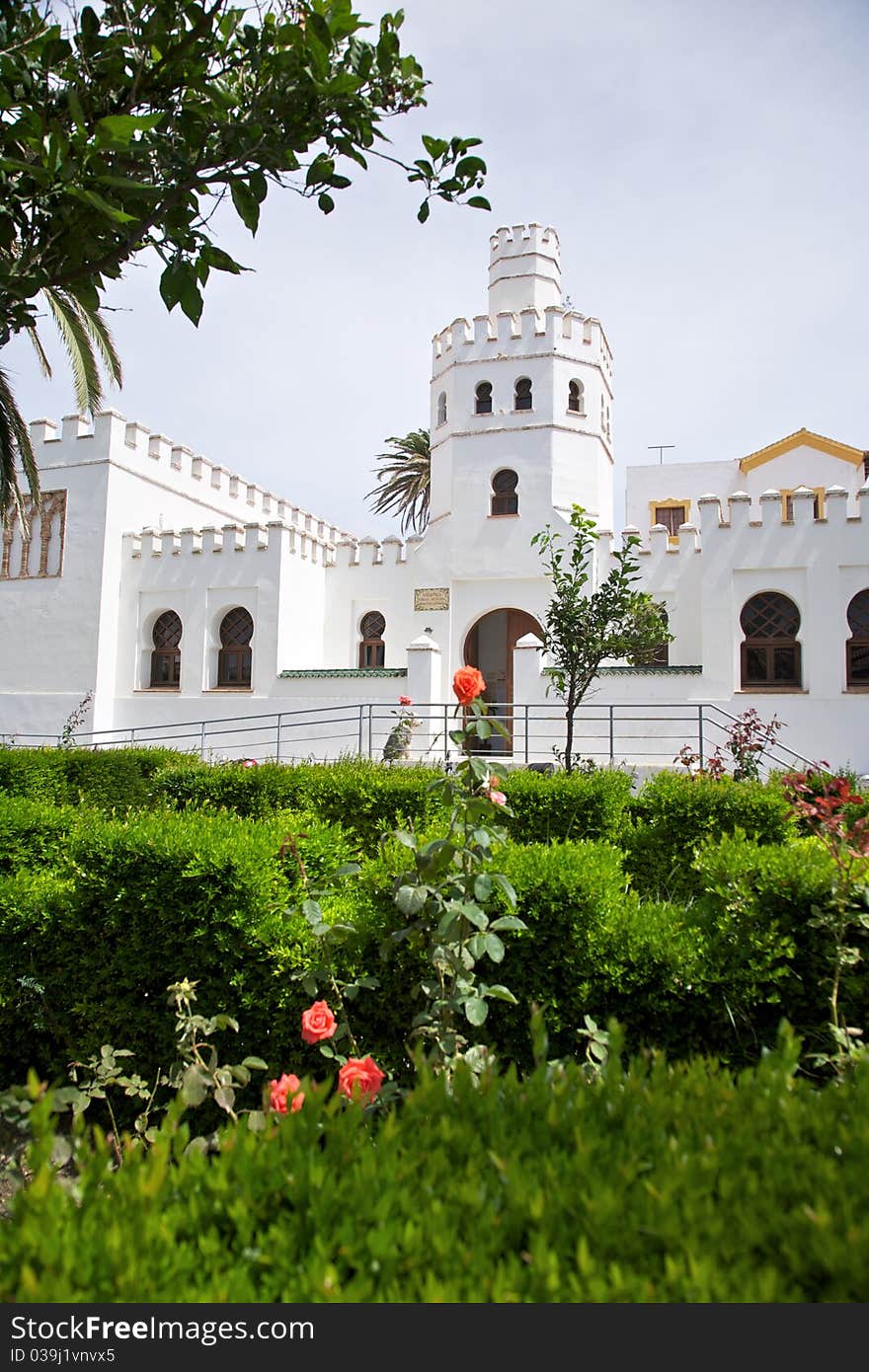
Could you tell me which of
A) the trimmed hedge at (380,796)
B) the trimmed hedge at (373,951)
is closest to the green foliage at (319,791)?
the trimmed hedge at (380,796)

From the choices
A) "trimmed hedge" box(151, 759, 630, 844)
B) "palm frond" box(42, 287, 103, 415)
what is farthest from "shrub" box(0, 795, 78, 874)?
"palm frond" box(42, 287, 103, 415)

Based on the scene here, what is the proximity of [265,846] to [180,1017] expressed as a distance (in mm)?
1217

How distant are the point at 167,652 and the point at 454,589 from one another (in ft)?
26.4

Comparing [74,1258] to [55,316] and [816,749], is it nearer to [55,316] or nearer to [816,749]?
[55,316]

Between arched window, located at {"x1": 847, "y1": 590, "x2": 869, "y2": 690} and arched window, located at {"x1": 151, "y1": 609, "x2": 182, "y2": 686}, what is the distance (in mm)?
15978

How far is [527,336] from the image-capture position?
19203mm

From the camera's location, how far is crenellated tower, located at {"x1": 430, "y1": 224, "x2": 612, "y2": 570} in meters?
18.8

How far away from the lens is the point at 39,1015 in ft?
14.9

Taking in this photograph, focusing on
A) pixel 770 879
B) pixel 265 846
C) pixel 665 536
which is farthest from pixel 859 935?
pixel 665 536

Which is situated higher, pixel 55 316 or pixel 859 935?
pixel 55 316

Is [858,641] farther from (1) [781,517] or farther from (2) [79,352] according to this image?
(2) [79,352]

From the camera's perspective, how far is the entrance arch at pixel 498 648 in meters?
19.3

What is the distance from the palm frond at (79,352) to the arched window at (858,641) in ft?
50.4

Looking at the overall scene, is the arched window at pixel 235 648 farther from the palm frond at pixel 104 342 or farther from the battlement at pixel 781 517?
the battlement at pixel 781 517
